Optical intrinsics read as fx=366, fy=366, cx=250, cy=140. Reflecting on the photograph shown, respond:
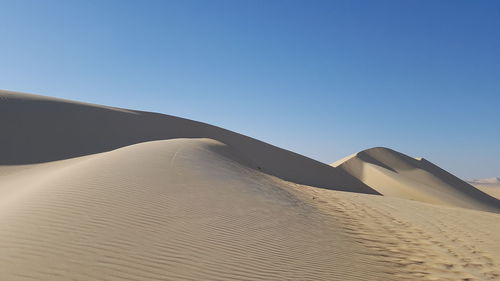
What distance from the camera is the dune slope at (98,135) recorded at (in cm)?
1908

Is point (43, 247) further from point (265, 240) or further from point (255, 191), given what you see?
point (255, 191)

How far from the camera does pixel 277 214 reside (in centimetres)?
820

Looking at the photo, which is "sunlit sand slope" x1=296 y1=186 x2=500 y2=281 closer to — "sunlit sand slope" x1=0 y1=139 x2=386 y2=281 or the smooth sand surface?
the smooth sand surface

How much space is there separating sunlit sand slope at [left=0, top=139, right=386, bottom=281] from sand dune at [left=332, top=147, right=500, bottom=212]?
80.4ft

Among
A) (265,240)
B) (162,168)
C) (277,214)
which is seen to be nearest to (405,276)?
(265,240)

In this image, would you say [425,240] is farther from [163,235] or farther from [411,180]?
[411,180]

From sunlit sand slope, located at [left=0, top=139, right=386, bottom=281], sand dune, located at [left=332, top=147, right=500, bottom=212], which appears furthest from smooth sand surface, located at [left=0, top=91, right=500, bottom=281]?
sand dune, located at [left=332, top=147, right=500, bottom=212]

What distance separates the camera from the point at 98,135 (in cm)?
2328

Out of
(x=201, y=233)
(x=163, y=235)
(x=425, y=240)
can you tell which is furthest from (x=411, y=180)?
(x=163, y=235)

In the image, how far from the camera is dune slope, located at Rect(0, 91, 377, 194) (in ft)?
62.6

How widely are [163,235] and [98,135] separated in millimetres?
19809

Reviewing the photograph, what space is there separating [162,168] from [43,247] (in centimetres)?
605

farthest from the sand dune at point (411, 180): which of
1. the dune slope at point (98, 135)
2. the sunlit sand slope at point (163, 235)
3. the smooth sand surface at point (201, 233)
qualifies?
the sunlit sand slope at point (163, 235)

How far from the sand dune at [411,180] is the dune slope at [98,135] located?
230 inches
